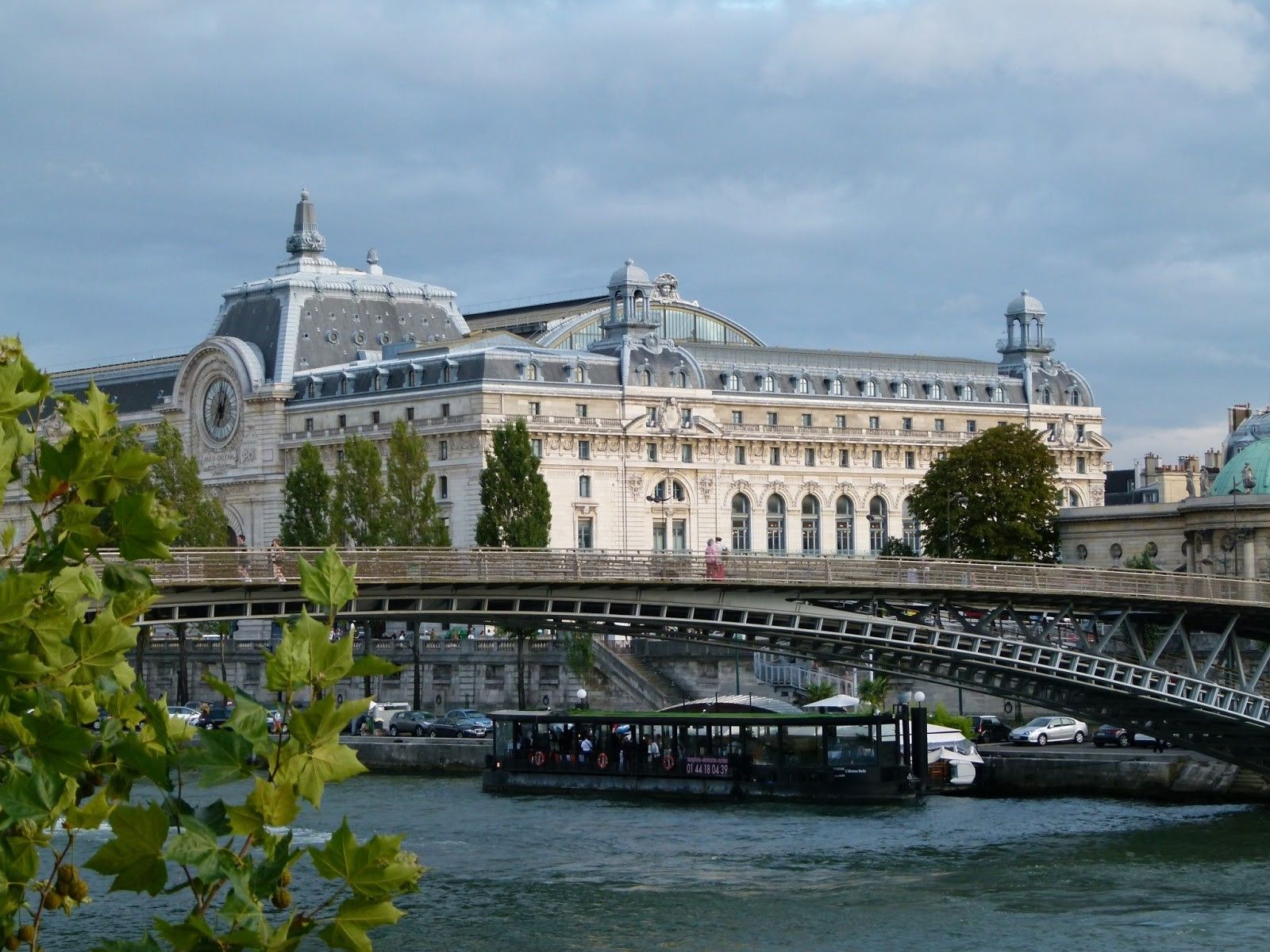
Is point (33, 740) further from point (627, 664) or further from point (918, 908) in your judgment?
point (627, 664)

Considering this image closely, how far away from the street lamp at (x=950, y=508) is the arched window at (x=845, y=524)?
25195mm

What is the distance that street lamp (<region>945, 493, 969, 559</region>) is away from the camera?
9006 centimetres

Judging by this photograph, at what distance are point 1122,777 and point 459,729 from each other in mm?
23634

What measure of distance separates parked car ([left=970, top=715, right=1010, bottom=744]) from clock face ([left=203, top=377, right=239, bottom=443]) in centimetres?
5423

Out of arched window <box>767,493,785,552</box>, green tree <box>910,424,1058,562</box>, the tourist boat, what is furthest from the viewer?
arched window <box>767,493,785,552</box>

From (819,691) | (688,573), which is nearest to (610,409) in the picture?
(819,691)

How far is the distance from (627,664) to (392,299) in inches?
1673

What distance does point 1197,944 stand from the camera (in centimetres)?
3469

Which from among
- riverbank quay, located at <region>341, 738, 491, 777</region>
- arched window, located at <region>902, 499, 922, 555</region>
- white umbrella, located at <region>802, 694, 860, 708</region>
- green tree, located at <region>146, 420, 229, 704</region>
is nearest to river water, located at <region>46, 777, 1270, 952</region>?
riverbank quay, located at <region>341, 738, 491, 777</region>

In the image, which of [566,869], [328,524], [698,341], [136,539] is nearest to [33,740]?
[136,539]

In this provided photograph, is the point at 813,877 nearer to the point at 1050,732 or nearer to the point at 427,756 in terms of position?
the point at 1050,732

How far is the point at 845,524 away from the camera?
118 metres

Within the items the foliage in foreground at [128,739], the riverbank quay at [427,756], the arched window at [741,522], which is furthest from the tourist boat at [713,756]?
the foliage in foreground at [128,739]

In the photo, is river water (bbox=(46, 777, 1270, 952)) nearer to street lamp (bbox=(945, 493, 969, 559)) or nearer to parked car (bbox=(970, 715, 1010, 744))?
parked car (bbox=(970, 715, 1010, 744))
